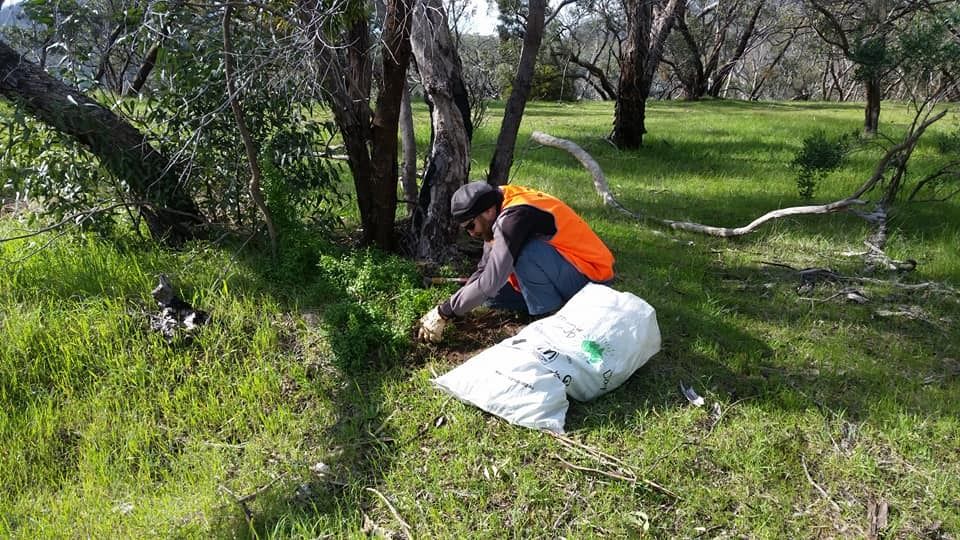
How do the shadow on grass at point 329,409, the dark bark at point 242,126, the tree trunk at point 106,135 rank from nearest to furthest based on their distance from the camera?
1. the shadow on grass at point 329,409
2. the dark bark at point 242,126
3. the tree trunk at point 106,135

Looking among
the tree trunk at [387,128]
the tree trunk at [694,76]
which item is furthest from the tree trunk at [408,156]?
the tree trunk at [694,76]

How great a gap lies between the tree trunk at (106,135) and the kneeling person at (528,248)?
2.07m

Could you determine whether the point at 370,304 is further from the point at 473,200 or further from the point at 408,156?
the point at 408,156

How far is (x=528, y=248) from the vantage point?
12.3ft

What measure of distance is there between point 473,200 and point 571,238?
0.61m

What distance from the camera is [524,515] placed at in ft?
9.29

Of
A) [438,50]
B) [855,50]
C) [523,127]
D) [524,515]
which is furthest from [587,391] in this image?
[523,127]

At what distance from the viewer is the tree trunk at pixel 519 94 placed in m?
4.57

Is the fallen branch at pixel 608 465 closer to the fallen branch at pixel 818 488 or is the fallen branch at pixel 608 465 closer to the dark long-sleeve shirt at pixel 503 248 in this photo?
the fallen branch at pixel 818 488

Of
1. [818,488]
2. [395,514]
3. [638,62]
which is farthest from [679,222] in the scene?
[395,514]

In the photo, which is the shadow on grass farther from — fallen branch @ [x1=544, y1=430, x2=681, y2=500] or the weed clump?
fallen branch @ [x1=544, y1=430, x2=681, y2=500]

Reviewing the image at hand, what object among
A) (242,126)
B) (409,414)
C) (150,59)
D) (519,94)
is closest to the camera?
(409,414)

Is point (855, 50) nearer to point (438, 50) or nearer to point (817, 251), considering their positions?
point (817, 251)

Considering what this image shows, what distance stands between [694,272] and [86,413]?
418 cm
